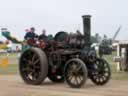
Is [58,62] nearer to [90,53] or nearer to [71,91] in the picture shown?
[90,53]

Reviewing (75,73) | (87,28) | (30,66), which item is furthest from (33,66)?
(87,28)

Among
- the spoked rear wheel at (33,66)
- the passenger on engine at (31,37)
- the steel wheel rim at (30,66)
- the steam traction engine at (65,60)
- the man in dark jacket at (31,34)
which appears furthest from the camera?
the man in dark jacket at (31,34)

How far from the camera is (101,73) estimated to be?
15031mm

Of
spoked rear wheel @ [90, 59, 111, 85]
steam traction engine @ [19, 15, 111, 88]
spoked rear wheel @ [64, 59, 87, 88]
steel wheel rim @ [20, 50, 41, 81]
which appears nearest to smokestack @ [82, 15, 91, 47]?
steam traction engine @ [19, 15, 111, 88]

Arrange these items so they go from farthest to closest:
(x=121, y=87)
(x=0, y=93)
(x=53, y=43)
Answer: (x=53, y=43), (x=121, y=87), (x=0, y=93)

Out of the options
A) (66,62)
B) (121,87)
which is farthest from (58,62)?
(121,87)

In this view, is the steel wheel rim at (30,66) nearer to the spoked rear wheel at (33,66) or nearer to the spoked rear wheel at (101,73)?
the spoked rear wheel at (33,66)

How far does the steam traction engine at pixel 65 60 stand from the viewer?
14281 millimetres

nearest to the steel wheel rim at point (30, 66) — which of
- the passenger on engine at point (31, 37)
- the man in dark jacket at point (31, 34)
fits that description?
the passenger on engine at point (31, 37)

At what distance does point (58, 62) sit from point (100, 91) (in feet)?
8.12

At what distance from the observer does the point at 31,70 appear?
15.5m

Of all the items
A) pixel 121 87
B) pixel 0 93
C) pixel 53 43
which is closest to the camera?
pixel 0 93

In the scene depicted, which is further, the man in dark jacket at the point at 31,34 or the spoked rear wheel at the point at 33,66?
the man in dark jacket at the point at 31,34

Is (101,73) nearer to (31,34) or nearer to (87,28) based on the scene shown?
(87,28)
